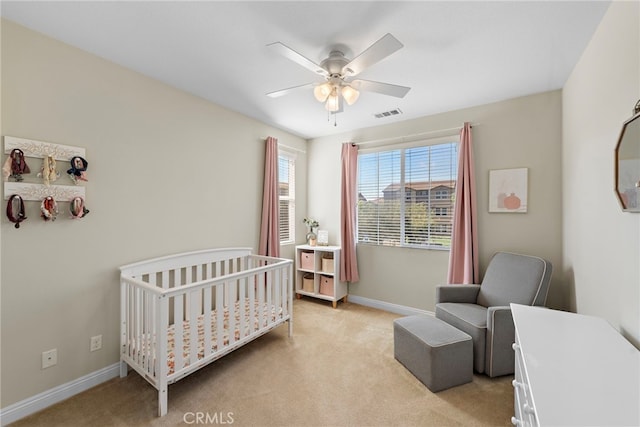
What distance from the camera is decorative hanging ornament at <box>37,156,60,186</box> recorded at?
1799mm

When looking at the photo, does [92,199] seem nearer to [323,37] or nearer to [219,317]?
[219,317]

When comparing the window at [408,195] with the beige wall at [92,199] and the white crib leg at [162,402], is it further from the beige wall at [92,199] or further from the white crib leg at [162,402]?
the white crib leg at [162,402]

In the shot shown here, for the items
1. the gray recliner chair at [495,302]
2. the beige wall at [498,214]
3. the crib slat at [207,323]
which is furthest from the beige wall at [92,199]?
the gray recliner chair at [495,302]

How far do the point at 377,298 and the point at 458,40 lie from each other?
2983 millimetres

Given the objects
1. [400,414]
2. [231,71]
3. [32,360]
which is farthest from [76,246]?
[400,414]

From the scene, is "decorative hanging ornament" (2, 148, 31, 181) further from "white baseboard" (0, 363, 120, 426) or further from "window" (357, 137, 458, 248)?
"window" (357, 137, 458, 248)

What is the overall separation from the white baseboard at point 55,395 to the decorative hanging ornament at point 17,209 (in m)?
1.12

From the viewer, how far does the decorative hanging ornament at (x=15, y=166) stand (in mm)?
1652

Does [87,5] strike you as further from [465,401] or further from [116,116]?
[465,401]

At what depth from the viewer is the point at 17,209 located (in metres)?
1.68

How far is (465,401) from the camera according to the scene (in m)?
1.90

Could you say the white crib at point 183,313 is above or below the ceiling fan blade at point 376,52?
below

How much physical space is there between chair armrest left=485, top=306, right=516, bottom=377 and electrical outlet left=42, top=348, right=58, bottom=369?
3.13 meters

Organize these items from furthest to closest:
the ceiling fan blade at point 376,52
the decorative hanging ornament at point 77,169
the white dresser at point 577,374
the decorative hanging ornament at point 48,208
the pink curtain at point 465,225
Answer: the pink curtain at point 465,225 < the decorative hanging ornament at point 77,169 < the decorative hanging ornament at point 48,208 < the ceiling fan blade at point 376,52 < the white dresser at point 577,374
